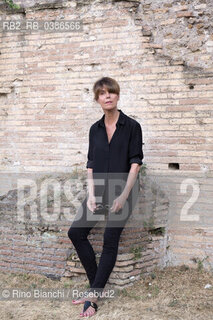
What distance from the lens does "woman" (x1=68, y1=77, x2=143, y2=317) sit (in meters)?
3.70

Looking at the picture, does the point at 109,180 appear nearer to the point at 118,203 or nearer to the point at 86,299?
the point at 118,203

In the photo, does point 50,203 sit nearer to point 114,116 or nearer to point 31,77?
point 114,116

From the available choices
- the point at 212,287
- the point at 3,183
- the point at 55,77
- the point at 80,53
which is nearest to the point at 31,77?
the point at 55,77

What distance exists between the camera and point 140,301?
383 centimetres

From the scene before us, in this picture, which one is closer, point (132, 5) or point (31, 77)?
point (132, 5)

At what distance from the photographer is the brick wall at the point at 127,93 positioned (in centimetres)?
472

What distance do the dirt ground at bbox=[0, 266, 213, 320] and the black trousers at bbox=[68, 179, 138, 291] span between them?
0.29 metres

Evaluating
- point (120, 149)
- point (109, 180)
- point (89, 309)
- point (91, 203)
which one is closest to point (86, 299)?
point (89, 309)

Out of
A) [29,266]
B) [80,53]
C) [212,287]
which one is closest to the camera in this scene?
[212,287]

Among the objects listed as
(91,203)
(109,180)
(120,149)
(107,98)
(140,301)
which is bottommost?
(140,301)

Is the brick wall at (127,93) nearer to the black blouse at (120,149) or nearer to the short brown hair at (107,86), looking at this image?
the black blouse at (120,149)

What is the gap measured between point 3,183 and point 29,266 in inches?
57.5

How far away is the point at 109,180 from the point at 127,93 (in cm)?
157

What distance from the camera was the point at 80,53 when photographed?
17.0ft
